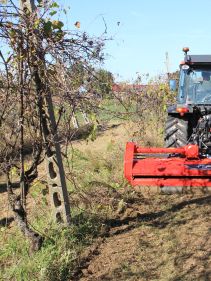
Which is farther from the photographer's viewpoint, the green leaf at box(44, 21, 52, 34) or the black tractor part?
the black tractor part

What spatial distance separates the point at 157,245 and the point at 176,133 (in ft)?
8.64

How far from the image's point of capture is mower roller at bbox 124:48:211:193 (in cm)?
520

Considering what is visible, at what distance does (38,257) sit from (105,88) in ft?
5.30

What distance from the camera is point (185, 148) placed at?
5.46m

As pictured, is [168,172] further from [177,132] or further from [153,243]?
[177,132]

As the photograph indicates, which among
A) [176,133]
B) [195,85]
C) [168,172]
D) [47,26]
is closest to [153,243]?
[168,172]

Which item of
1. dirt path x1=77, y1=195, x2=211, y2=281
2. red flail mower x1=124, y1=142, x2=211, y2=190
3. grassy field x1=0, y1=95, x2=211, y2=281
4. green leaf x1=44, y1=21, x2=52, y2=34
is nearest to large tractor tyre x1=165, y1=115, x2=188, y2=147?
grassy field x1=0, y1=95, x2=211, y2=281

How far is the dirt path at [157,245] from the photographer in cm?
387

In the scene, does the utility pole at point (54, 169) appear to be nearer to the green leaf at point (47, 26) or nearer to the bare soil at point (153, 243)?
the bare soil at point (153, 243)

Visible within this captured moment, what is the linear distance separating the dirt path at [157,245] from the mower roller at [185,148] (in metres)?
0.39

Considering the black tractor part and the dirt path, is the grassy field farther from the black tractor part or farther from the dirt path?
the black tractor part

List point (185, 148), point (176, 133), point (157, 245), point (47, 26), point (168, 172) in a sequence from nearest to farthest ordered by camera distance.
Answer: point (47, 26), point (157, 245), point (168, 172), point (185, 148), point (176, 133)

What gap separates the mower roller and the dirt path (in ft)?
1.29

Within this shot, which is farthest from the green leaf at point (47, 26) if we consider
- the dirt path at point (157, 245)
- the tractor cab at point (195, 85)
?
the tractor cab at point (195, 85)
